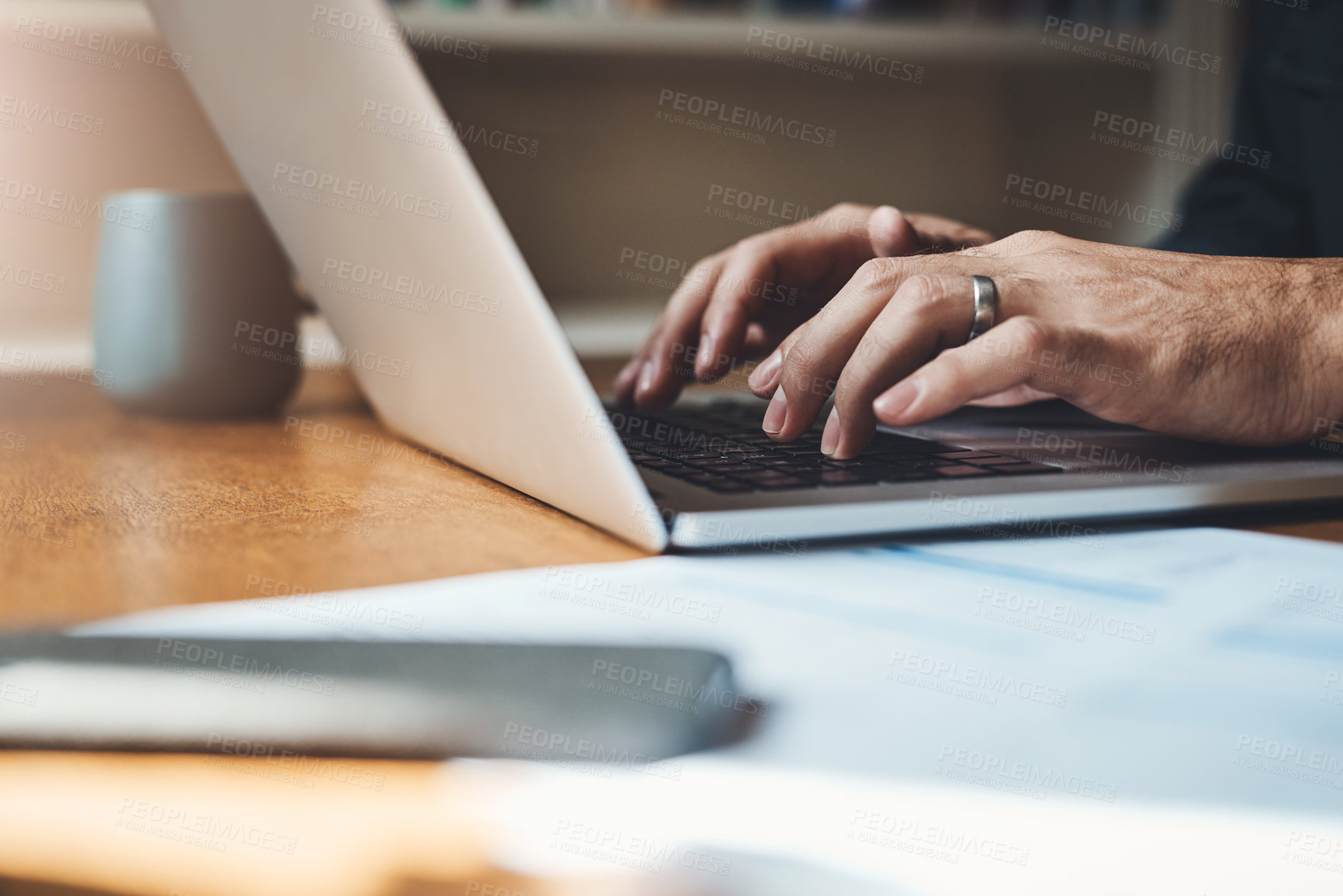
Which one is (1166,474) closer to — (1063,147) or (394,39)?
(394,39)

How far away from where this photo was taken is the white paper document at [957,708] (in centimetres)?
26

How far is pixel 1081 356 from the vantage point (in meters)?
0.50

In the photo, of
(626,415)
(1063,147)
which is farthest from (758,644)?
(1063,147)

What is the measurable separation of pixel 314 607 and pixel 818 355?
0.88 ft
